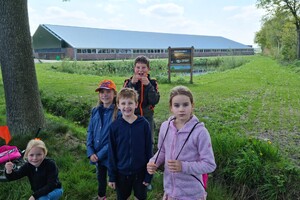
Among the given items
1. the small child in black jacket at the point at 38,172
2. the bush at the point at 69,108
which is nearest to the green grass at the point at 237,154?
the small child in black jacket at the point at 38,172

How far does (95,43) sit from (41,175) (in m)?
43.8

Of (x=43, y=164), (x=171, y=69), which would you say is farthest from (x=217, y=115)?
(x=171, y=69)

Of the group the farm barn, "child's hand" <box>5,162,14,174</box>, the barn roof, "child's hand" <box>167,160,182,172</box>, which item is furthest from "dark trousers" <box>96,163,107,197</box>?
the barn roof

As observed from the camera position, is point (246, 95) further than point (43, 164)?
Yes

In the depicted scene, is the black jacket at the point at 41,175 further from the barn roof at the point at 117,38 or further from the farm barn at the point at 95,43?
the barn roof at the point at 117,38

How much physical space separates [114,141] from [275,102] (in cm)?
750

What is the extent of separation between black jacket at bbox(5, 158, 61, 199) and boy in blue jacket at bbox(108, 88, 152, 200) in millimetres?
676

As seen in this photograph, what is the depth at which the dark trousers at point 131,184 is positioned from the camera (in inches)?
121

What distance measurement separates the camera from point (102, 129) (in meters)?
3.49

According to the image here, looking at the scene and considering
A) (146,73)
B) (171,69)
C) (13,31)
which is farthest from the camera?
(171,69)

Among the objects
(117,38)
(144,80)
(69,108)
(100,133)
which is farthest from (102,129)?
(117,38)

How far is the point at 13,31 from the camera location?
5.05 metres

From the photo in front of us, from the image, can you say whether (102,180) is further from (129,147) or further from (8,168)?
(8,168)

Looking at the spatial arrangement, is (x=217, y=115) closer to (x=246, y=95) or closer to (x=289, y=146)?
(x=289, y=146)
